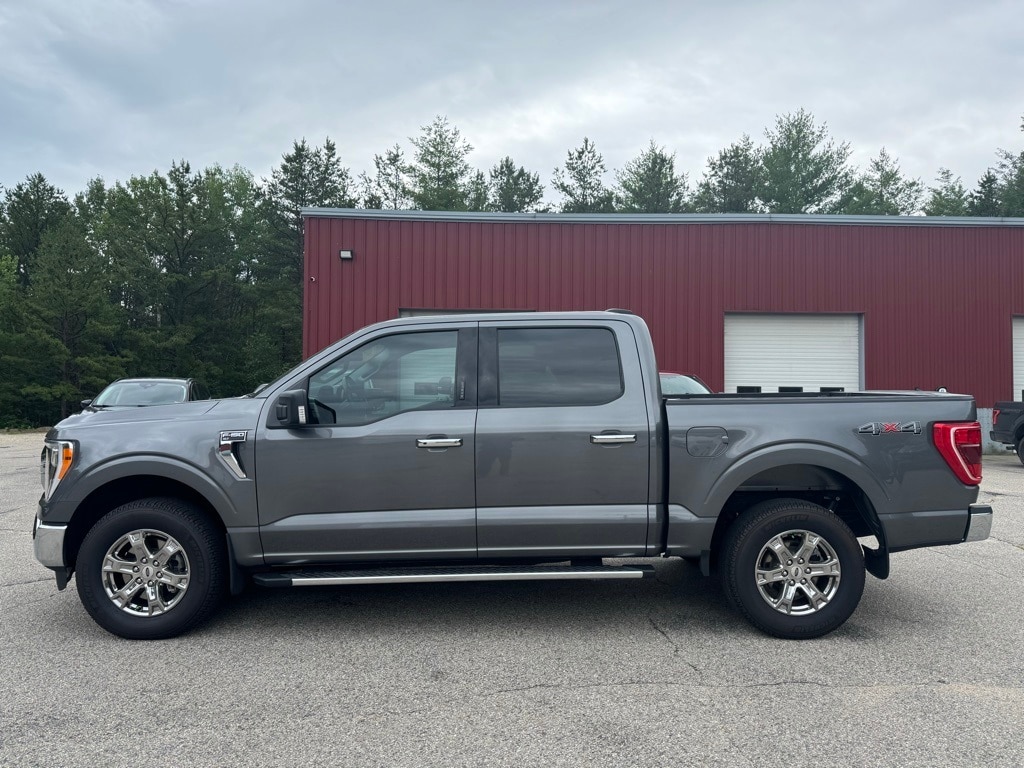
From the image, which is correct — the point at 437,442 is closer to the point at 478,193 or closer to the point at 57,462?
the point at 57,462

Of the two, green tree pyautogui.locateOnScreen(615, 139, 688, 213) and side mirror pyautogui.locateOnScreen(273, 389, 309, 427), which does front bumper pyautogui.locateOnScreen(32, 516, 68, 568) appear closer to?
side mirror pyautogui.locateOnScreen(273, 389, 309, 427)

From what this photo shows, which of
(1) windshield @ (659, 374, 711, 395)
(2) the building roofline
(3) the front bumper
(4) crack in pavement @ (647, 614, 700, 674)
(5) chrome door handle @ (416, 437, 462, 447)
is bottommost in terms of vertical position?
(4) crack in pavement @ (647, 614, 700, 674)

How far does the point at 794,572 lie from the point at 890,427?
100cm

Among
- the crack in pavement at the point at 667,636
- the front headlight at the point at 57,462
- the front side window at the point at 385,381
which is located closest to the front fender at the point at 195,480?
the front headlight at the point at 57,462

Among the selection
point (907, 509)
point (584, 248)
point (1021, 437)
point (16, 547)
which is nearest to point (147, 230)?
point (584, 248)

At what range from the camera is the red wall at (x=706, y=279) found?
640 inches

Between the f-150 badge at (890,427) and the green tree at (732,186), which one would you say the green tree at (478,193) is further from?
the f-150 badge at (890,427)

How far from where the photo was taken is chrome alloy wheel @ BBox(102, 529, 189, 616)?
4.18 metres

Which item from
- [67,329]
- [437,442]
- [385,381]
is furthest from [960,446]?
[67,329]

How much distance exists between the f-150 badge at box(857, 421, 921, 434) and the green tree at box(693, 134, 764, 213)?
4012 centimetres

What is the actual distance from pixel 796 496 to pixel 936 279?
49.6ft

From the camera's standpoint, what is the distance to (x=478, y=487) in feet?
13.7

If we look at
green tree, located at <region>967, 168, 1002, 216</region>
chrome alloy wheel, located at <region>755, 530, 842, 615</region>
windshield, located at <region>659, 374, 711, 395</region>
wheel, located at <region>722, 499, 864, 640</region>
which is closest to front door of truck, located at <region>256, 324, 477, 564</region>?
wheel, located at <region>722, 499, 864, 640</region>

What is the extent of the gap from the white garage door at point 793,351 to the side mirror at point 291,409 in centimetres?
1408
